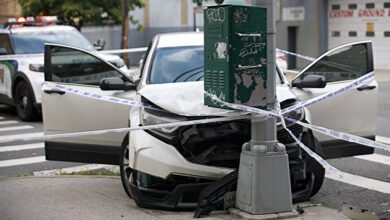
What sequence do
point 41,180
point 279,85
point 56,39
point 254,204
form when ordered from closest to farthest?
1. point 254,204
2. point 279,85
3. point 41,180
4. point 56,39

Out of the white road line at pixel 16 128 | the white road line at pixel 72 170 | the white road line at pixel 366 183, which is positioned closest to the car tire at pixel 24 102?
the white road line at pixel 16 128

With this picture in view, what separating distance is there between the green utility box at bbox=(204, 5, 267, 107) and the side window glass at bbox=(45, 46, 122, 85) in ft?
7.75

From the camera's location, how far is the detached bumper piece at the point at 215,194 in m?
5.84

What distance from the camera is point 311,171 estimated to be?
21.0 feet

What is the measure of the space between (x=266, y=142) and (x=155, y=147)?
3.36ft

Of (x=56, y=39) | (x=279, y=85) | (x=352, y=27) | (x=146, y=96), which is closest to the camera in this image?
(x=146, y=96)

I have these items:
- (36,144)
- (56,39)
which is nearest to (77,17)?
(56,39)

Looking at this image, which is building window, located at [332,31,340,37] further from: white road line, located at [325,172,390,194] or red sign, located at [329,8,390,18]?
white road line, located at [325,172,390,194]

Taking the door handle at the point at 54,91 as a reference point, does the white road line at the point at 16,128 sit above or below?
below

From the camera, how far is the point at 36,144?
10938mm

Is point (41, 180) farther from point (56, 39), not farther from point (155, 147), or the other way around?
point (56, 39)

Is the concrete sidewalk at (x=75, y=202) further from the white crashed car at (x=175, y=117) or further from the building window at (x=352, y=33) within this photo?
the building window at (x=352, y=33)

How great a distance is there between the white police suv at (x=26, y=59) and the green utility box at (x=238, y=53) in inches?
295

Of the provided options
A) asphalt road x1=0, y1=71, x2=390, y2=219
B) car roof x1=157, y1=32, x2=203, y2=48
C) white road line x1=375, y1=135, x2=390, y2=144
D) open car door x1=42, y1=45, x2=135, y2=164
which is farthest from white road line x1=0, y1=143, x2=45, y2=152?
white road line x1=375, y1=135, x2=390, y2=144
